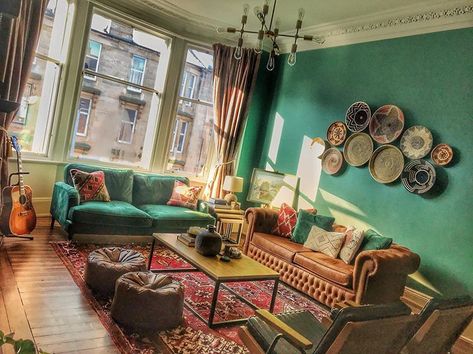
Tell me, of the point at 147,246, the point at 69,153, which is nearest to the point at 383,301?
the point at 147,246

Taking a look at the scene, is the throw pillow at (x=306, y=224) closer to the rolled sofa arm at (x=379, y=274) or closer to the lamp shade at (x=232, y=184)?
the rolled sofa arm at (x=379, y=274)

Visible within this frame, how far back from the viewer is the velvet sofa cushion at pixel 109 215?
4066mm

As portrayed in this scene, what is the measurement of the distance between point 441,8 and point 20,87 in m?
4.63

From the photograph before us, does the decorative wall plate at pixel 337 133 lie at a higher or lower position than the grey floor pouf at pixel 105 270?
higher

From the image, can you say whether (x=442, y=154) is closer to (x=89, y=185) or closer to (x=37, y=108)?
(x=89, y=185)

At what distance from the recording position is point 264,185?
5.83 metres

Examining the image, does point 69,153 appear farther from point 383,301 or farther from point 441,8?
point 441,8

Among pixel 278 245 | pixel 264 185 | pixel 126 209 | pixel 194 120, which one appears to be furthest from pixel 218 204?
pixel 194 120

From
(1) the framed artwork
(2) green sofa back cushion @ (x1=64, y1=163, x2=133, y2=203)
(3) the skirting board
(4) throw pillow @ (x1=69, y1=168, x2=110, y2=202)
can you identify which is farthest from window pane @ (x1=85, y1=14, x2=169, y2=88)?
(3) the skirting board

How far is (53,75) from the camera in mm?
4812

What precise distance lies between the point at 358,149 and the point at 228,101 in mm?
2180

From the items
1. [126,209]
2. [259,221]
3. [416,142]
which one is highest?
[416,142]

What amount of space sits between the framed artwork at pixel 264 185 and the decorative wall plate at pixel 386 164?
151 cm

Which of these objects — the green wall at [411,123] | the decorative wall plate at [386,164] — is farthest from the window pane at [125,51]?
the decorative wall plate at [386,164]
